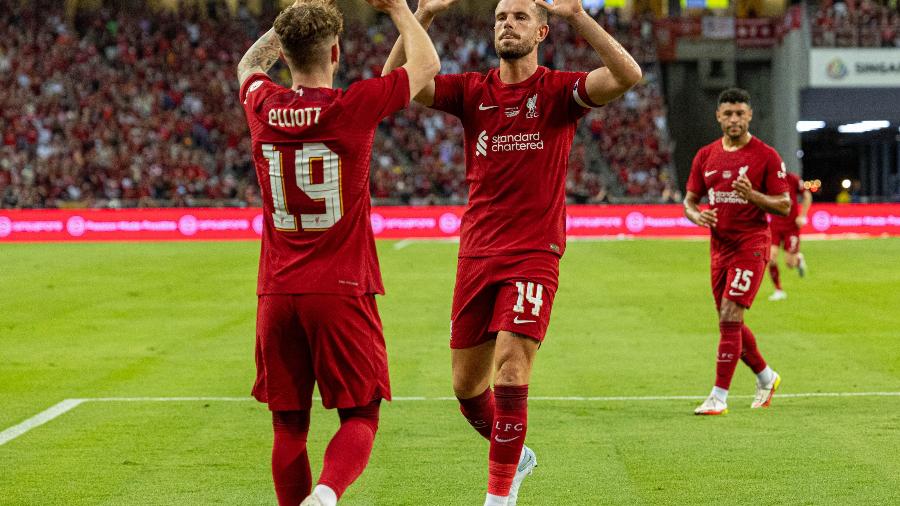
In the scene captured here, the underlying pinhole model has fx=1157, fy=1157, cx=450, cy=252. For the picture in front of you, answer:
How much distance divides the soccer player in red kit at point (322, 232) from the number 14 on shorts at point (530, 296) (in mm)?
1171

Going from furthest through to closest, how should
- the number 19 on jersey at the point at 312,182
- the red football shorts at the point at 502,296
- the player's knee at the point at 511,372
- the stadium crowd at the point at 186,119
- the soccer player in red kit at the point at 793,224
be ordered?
1. the stadium crowd at the point at 186,119
2. the soccer player in red kit at the point at 793,224
3. the red football shorts at the point at 502,296
4. the player's knee at the point at 511,372
5. the number 19 on jersey at the point at 312,182

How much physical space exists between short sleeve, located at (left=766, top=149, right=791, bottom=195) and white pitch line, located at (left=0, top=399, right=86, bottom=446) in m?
5.86

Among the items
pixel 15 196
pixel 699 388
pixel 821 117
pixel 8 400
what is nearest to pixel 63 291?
pixel 8 400

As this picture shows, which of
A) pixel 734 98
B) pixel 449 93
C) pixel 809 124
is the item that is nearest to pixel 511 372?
pixel 449 93

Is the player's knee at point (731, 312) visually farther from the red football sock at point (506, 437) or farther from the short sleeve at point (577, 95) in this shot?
the red football sock at point (506, 437)

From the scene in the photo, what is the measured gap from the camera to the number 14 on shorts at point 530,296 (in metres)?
5.89

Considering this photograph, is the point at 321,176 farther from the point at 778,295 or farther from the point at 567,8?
the point at 778,295

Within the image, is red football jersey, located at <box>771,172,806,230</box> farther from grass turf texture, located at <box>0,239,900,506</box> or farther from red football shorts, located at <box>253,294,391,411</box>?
red football shorts, located at <box>253,294,391,411</box>

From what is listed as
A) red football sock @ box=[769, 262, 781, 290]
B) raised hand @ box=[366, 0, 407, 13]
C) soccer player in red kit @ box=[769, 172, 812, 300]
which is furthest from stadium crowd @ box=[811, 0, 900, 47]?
raised hand @ box=[366, 0, 407, 13]

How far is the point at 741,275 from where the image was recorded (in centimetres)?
897

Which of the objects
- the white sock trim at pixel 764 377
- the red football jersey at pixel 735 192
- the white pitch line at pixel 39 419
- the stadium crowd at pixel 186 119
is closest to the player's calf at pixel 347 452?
the white pitch line at pixel 39 419

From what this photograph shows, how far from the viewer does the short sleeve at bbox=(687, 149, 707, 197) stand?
9477mm

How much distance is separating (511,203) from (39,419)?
183 inches

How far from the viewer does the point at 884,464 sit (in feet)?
23.0
